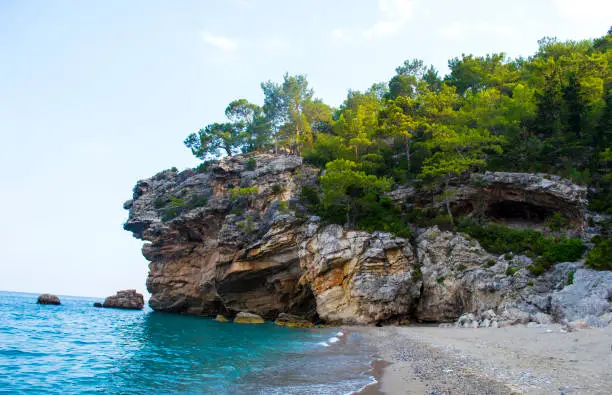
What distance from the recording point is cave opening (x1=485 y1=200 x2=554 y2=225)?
32.0m

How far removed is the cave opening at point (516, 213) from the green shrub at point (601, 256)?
9.33m

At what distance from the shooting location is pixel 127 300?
6025 cm

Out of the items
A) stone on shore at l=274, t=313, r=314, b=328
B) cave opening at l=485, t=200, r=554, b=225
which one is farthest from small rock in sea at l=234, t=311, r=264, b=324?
cave opening at l=485, t=200, r=554, b=225

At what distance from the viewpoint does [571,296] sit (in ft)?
61.6

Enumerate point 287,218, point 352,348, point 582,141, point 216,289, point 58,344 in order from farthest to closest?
point 216,289 → point 287,218 → point 582,141 → point 58,344 → point 352,348

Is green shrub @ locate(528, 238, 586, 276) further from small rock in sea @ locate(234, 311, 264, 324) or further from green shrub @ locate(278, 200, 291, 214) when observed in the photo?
small rock in sea @ locate(234, 311, 264, 324)

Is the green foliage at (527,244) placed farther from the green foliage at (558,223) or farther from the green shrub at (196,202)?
the green shrub at (196,202)

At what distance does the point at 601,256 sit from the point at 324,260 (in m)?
19.4

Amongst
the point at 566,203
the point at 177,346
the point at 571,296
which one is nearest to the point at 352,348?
the point at 177,346

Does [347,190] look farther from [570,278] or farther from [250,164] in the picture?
[570,278]

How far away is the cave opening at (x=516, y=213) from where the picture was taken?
3196cm

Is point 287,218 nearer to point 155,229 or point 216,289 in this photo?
point 216,289

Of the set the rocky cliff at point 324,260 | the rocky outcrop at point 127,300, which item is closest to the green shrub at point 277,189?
the rocky cliff at point 324,260

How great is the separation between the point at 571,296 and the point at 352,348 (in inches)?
480
